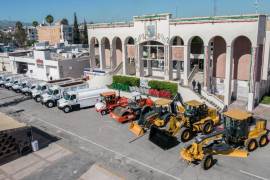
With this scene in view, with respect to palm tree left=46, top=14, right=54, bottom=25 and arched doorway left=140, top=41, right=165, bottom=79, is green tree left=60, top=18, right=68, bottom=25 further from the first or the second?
arched doorway left=140, top=41, right=165, bottom=79

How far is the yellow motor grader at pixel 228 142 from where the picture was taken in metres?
16.1

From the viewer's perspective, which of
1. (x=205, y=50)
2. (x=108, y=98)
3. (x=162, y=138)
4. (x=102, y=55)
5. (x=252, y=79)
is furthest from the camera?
(x=102, y=55)

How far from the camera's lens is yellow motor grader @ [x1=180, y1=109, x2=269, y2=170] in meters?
16.1

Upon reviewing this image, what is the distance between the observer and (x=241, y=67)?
29281mm

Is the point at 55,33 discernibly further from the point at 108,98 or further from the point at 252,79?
the point at 252,79

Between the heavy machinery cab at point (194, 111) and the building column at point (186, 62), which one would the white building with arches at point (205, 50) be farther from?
the heavy machinery cab at point (194, 111)

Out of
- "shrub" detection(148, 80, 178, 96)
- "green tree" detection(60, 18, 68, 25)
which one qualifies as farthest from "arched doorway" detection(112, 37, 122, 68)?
"green tree" detection(60, 18, 68, 25)

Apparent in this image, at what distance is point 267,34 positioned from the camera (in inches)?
1066

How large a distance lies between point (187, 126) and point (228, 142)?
3761 mm

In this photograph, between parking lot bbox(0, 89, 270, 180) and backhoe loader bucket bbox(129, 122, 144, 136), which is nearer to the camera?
parking lot bbox(0, 89, 270, 180)

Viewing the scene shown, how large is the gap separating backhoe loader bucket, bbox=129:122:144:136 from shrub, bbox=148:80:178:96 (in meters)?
8.84

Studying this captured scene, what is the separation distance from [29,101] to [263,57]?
28076 mm

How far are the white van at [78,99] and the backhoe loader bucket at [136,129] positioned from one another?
327 inches

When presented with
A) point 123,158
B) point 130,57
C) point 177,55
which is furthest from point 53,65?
point 123,158
